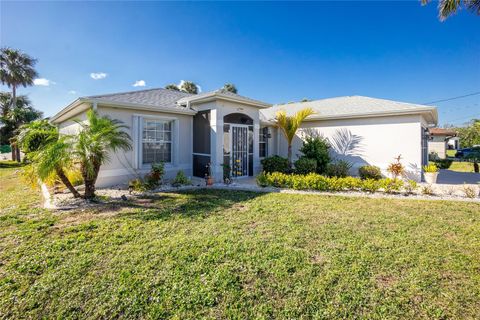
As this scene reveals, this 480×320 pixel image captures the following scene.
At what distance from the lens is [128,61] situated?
13.2m

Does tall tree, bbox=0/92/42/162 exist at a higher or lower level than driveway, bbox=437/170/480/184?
higher

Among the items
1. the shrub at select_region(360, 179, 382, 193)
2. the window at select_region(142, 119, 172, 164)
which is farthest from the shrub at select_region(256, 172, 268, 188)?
the window at select_region(142, 119, 172, 164)

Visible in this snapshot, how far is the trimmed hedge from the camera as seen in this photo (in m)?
8.35

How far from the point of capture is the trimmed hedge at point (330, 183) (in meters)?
8.35

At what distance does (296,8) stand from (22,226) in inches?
574

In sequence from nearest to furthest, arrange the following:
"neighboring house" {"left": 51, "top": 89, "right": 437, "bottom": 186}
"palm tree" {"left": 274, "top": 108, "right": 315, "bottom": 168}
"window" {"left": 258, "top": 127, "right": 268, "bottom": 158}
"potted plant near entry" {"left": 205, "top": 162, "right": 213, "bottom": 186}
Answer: "neighboring house" {"left": 51, "top": 89, "right": 437, "bottom": 186} → "potted plant near entry" {"left": 205, "top": 162, "right": 213, "bottom": 186} → "palm tree" {"left": 274, "top": 108, "right": 315, "bottom": 168} → "window" {"left": 258, "top": 127, "right": 268, "bottom": 158}

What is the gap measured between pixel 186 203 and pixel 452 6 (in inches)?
541

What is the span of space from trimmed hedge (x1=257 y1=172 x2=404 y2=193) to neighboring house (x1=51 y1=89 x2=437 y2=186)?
8.78ft

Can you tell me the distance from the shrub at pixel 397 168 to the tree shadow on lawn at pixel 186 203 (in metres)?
7.02

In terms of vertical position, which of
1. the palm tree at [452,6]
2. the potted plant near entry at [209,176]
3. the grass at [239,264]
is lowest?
the grass at [239,264]

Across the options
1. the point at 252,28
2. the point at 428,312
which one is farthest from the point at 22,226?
the point at 252,28

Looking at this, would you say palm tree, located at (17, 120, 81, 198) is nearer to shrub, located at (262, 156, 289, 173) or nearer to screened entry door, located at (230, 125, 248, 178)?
screened entry door, located at (230, 125, 248, 178)

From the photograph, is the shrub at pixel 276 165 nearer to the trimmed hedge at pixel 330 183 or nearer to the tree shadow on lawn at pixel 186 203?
the trimmed hedge at pixel 330 183

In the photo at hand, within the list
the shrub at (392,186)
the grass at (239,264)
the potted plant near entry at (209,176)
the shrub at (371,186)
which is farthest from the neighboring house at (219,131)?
the grass at (239,264)
